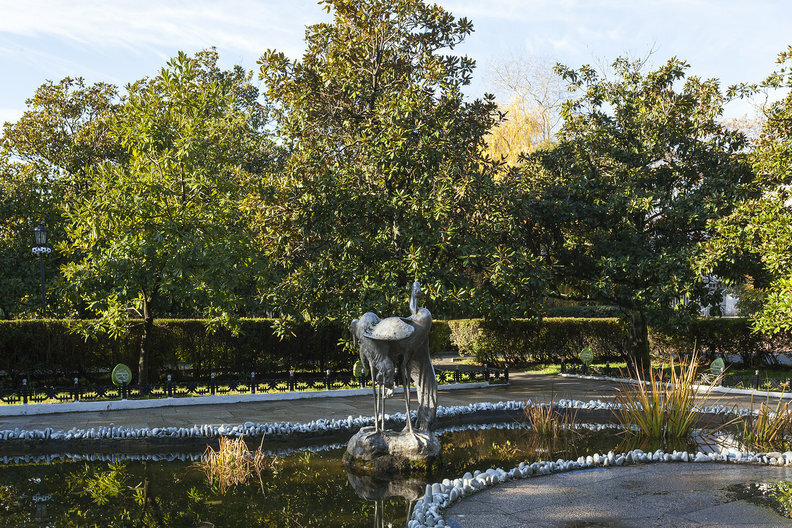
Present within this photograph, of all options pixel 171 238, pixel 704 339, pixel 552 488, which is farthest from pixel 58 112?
pixel 704 339

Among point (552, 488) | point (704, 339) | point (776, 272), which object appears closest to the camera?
point (552, 488)

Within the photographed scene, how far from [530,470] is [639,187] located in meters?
11.4

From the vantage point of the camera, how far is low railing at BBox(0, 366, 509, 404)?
1221cm

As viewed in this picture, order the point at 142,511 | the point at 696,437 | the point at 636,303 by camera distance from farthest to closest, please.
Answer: the point at 636,303
the point at 696,437
the point at 142,511

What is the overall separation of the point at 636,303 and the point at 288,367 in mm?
9497

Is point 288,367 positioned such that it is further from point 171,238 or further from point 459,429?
point 459,429

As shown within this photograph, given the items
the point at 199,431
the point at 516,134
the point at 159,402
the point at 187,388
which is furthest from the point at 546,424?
the point at 516,134

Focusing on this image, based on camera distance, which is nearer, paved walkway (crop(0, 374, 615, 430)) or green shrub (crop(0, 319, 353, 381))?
paved walkway (crop(0, 374, 615, 430))

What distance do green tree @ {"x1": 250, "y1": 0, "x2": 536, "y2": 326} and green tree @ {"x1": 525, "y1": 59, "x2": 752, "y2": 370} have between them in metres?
2.67

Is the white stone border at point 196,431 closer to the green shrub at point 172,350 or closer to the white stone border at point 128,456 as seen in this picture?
the white stone border at point 128,456

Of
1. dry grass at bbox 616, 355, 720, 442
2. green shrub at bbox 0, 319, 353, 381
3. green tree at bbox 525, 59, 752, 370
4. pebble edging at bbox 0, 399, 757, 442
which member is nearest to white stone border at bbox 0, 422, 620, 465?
pebble edging at bbox 0, 399, 757, 442

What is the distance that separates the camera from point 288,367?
17250 millimetres

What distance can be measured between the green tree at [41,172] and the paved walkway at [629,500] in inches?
652

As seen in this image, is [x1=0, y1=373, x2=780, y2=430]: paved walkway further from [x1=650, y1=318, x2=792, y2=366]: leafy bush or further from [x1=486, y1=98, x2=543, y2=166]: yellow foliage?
[x1=486, y1=98, x2=543, y2=166]: yellow foliage
